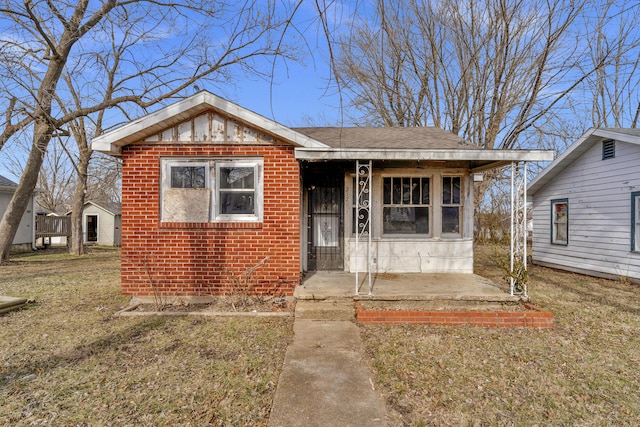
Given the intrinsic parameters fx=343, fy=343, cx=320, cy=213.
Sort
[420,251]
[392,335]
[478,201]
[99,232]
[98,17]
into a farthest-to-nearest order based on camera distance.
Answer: [99,232] < [478,201] < [98,17] < [420,251] < [392,335]

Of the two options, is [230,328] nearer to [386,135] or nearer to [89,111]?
[386,135]

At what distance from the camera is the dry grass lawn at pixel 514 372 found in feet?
10.0

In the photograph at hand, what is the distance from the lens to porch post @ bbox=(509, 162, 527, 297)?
585 centimetres

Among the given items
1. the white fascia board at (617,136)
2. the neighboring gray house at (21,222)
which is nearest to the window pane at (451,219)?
the white fascia board at (617,136)

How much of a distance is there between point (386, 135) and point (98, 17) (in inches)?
388

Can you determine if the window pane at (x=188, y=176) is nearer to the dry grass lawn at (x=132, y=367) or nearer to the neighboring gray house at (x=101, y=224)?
the dry grass lawn at (x=132, y=367)

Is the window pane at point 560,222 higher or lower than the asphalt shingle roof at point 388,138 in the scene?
lower

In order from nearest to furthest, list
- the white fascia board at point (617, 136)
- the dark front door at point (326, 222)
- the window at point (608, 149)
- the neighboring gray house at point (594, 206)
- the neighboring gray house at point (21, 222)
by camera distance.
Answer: the dark front door at point (326, 222)
the white fascia board at point (617, 136)
the neighboring gray house at point (594, 206)
the window at point (608, 149)
the neighboring gray house at point (21, 222)

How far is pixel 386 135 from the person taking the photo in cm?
865

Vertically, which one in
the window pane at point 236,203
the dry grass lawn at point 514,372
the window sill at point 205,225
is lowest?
the dry grass lawn at point 514,372

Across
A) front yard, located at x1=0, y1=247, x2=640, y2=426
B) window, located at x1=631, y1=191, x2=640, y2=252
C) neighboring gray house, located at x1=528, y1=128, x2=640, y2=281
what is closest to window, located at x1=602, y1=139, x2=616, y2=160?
neighboring gray house, located at x1=528, y1=128, x2=640, y2=281

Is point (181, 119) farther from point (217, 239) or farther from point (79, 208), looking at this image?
point (79, 208)

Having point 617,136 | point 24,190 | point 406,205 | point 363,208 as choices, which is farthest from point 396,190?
point 24,190

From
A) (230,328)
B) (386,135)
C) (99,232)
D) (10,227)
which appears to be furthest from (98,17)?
(99,232)
